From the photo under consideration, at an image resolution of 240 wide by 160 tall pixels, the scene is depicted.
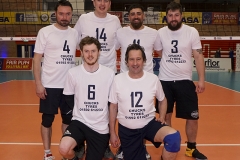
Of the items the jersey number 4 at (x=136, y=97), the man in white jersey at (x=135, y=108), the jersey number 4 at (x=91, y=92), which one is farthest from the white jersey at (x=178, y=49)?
the jersey number 4 at (x=91, y=92)

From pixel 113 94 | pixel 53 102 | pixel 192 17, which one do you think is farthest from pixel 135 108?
pixel 192 17

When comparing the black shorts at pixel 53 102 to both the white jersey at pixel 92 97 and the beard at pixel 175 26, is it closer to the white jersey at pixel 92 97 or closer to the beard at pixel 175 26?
the white jersey at pixel 92 97

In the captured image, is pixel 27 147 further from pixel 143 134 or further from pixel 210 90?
pixel 210 90

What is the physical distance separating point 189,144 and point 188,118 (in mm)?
356

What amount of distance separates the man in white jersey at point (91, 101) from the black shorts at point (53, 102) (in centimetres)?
42

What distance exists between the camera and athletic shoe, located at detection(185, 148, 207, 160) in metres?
3.91

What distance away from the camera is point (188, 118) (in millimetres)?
4051

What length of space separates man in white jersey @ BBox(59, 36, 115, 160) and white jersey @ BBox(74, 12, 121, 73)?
654mm

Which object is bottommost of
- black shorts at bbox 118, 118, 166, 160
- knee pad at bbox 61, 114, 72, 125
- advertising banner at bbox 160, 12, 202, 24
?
black shorts at bbox 118, 118, 166, 160

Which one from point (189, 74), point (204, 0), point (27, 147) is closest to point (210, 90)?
point (189, 74)

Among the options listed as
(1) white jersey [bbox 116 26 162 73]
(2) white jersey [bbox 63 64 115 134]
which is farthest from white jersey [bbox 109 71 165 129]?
(1) white jersey [bbox 116 26 162 73]

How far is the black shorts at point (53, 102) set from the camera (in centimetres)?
382

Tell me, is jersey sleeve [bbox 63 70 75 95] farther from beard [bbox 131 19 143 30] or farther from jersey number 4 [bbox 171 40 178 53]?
jersey number 4 [bbox 171 40 178 53]

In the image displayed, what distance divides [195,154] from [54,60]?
6.92 feet
